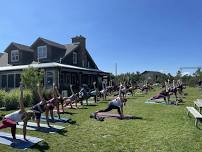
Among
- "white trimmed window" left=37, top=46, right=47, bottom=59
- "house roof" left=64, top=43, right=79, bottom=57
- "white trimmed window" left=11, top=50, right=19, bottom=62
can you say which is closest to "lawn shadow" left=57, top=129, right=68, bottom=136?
"house roof" left=64, top=43, right=79, bottom=57

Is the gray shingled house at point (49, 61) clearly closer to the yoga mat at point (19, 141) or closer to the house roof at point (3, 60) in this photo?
the house roof at point (3, 60)

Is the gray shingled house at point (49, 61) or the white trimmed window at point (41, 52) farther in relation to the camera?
the white trimmed window at point (41, 52)

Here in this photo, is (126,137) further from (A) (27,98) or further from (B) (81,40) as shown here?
(B) (81,40)

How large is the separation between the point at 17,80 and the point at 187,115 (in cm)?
2434

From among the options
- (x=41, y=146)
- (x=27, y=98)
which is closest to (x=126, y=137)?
(x=41, y=146)

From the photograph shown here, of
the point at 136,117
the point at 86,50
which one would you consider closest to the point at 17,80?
the point at 86,50

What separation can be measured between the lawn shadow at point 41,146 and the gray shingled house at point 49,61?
22656mm

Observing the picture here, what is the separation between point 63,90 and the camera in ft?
110

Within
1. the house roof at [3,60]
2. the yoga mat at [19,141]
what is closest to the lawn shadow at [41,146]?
the yoga mat at [19,141]

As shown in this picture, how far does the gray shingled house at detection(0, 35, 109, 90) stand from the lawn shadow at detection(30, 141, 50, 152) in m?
22.7

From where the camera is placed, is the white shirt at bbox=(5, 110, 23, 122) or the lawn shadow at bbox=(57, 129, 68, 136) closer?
the white shirt at bbox=(5, 110, 23, 122)

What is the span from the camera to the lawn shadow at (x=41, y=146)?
937 cm

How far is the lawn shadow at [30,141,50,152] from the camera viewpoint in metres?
9.37

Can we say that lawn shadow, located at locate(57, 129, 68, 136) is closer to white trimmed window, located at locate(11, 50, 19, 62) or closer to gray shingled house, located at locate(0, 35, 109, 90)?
gray shingled house, located at locate(0, 35, 109, 90)
